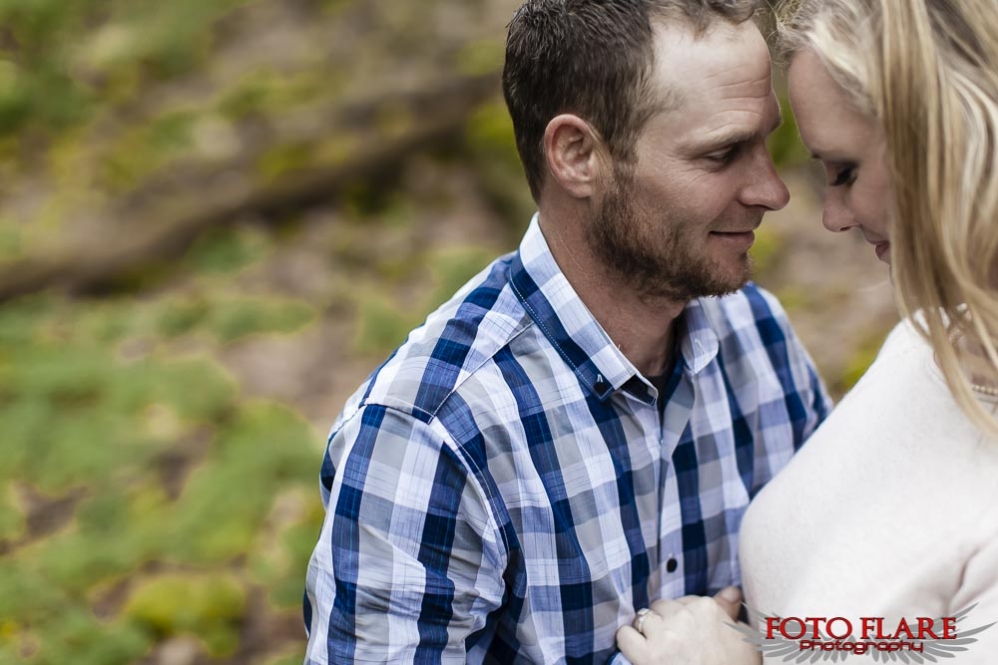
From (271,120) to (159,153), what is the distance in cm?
59

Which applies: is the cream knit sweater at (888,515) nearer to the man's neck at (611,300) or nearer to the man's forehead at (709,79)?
the man's neck at (611,300)

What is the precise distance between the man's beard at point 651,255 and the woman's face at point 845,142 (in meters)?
0.26

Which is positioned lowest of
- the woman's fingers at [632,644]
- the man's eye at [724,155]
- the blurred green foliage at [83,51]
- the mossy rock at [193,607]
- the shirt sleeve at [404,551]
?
the mossy rock at [193,607]

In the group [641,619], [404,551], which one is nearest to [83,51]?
[404,551]

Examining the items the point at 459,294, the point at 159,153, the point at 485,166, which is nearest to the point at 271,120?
the point at 159,153

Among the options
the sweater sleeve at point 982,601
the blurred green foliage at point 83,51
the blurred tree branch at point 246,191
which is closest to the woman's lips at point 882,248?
the sweater sleeve at point 982,601

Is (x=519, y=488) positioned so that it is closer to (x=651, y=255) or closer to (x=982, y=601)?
(x=651, y=255)

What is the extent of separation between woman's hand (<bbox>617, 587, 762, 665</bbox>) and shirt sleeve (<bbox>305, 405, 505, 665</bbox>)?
26 cm

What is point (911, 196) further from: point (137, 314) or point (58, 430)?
point (137, 314)

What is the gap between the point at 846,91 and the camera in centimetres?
134

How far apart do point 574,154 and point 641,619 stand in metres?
0.81

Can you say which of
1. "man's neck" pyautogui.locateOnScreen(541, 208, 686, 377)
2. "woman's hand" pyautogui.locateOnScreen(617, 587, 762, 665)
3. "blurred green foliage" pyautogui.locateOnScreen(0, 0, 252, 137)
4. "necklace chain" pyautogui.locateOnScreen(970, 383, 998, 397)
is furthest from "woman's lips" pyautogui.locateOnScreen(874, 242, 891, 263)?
"blurred green foliage" pyautogui.locateOnScreen(0, 0, 252, 137)

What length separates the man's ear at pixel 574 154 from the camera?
1635 millimetres

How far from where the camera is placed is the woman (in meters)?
1.25
